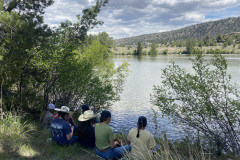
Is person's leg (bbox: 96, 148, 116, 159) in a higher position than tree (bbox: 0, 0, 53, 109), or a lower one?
lower

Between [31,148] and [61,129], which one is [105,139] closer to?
[61,129]

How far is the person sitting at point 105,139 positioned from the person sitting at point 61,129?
921 mm

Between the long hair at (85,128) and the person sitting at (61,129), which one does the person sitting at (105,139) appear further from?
the person sitting at (61,129)

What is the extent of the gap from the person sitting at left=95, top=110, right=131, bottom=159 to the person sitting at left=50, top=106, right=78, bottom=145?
36.3 inches

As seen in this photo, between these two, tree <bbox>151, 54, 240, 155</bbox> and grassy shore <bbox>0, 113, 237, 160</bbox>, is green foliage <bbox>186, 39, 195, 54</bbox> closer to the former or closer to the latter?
tree <bbox>151, 54, 240, 155</bbox>

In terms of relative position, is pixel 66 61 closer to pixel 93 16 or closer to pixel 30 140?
pixel 93 16

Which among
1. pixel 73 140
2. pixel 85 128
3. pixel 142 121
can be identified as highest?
pixel 142 121

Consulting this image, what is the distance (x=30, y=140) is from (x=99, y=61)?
8996mm

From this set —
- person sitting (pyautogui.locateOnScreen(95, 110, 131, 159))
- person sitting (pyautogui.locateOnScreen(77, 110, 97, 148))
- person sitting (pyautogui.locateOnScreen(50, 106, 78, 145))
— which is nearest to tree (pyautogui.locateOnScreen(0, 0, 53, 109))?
person sitting (pyautogui.locateOnScreen(50, 106, 78, 145))

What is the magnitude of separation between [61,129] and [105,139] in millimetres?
1217

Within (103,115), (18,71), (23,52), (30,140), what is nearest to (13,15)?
(23,52)

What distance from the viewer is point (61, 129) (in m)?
4.85

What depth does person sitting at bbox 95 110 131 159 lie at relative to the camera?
430 centimetres

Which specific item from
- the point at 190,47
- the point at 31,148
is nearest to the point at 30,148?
the point at 31,148
